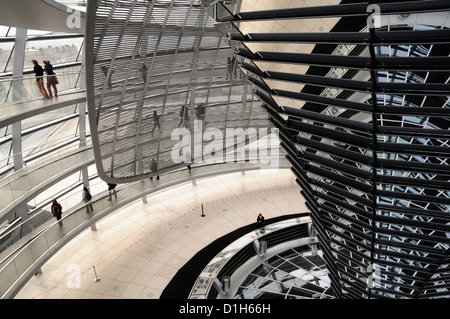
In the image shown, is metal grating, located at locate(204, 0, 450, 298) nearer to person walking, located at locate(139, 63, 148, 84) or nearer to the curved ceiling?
the curved ceiling

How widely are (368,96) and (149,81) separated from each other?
11244 millimetres

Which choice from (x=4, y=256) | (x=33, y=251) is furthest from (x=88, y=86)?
(x=4, y=256)

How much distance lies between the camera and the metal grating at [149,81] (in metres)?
13.8

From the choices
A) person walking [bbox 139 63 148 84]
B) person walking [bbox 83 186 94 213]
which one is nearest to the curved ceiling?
person walking [bbox 139 63 148 84]

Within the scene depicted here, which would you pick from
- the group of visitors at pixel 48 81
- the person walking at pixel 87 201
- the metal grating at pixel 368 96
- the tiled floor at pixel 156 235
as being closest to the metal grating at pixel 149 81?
the person walking at pixel 87 201

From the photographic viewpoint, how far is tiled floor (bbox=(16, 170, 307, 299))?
1816 centimetres

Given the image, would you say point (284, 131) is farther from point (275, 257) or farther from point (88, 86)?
point (275, 257)

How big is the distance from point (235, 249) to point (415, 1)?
16269 mm

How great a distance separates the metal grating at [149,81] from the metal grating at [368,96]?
6322 mm

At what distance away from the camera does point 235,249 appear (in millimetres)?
19938

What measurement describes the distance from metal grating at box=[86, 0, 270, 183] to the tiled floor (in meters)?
4.10

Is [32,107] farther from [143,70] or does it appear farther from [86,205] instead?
[86,205]

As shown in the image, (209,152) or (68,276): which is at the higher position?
(209,152)

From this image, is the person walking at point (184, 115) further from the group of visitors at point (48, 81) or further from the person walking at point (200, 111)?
the group of visitors at point (48, 81)
